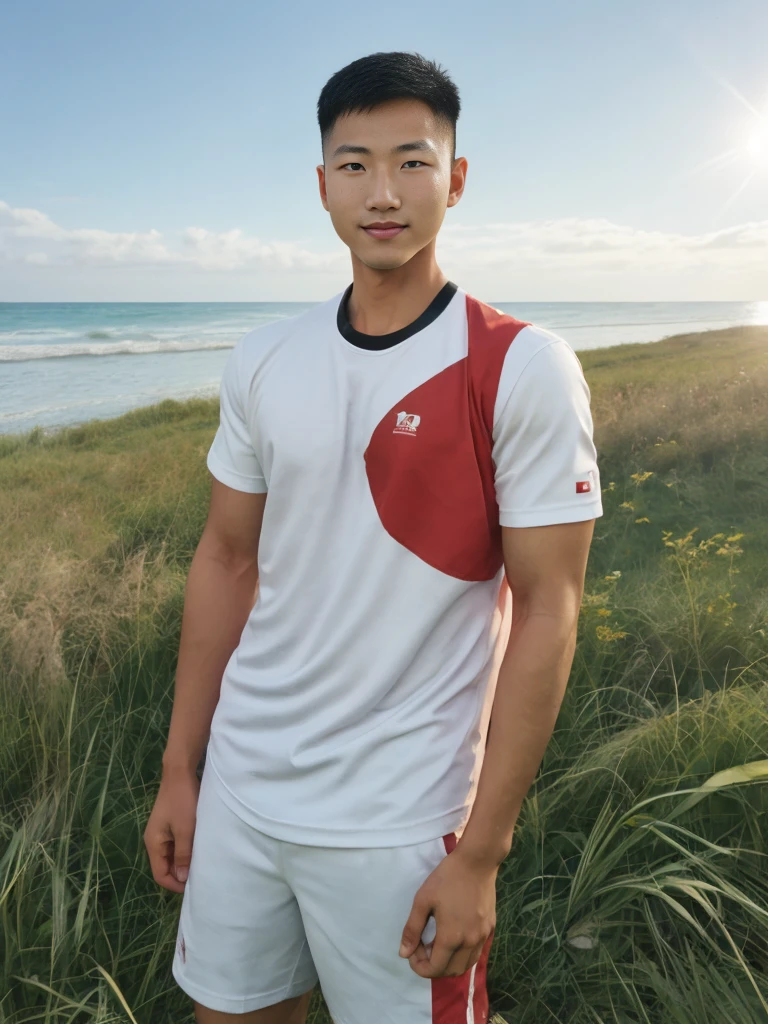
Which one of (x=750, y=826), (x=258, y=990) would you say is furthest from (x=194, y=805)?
(x=750, y=826)

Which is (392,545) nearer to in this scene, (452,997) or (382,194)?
(382,194)

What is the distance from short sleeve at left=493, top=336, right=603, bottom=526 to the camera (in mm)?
1151

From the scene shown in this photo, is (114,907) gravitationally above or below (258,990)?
below

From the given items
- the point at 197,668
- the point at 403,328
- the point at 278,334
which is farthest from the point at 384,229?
the point at 197,668

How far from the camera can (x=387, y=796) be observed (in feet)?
4.04

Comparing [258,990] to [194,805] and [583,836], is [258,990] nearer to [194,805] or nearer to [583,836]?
[194,805]

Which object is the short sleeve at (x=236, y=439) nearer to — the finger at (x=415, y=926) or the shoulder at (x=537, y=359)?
the shoulder at (x=537, y=359)

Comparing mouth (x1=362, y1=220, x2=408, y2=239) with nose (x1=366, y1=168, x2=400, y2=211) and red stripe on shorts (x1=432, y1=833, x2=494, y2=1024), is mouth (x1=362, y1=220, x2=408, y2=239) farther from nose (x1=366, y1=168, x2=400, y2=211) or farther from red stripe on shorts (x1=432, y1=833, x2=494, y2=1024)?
red stripe on shorts (x1=432, y1=833, x2=494, y2=1024)

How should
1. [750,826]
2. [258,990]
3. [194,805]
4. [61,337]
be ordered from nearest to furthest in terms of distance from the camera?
1. [258,990]
2. [194,805]
3. [750,826]
4. [61,337]

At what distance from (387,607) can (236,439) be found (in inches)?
17.4

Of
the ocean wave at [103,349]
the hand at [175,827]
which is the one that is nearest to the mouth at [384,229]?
the hand at [175,827]

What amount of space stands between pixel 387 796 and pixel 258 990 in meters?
0.50

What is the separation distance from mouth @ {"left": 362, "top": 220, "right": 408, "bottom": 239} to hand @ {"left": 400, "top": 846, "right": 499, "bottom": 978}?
0.99 meters

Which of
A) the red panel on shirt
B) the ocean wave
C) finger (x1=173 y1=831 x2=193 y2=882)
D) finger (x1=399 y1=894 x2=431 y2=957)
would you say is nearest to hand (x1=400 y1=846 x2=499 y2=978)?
finger (x1=399 y1=894 x2=431 y2=957)
